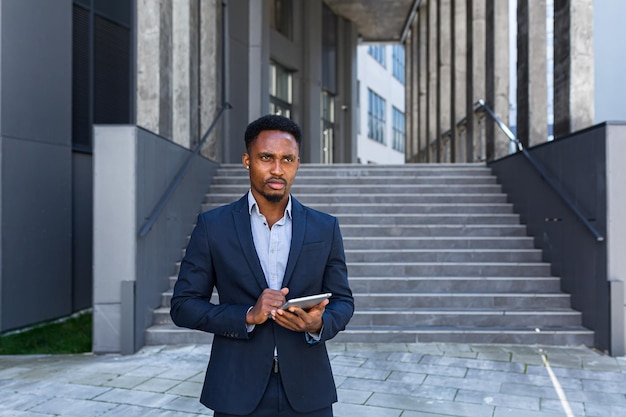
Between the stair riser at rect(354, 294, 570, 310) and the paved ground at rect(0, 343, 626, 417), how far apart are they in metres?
0.79

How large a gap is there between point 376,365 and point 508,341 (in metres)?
1.72

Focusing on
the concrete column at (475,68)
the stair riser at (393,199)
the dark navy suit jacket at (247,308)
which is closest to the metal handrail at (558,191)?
the stair riser at (393,199)

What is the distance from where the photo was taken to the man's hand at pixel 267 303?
1701mm

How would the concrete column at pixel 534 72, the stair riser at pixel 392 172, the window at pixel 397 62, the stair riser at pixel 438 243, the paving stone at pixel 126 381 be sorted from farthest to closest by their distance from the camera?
the window at pixel 397 62 → the stair riser at pixel 392 172 → the concrete column at pixel 534 72 → the stair riser at pixel 438 243 → the paving stone at pixel 126 381

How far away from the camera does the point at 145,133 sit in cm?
663

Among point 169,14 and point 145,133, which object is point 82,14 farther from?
point 145,133

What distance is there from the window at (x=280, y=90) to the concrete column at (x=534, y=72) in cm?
943

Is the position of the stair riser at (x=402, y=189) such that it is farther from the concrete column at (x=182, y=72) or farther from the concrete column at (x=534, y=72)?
the concrete column at (x=182, y=72)

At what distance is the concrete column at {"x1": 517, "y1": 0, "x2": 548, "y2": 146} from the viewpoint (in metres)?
9.53

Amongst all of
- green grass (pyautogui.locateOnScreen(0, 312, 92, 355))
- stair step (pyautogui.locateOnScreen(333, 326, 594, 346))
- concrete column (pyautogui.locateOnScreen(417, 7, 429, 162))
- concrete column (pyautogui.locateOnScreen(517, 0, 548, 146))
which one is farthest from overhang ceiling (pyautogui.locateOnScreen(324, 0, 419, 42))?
stair step (pyautogui.locateOnScreen(333, 326, 594, 346))

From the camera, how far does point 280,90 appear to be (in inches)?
744

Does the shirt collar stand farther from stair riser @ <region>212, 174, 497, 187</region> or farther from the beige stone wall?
Answer: stair riser @ <region>212, 174, 497, 187</region>

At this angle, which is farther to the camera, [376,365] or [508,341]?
[508,341]

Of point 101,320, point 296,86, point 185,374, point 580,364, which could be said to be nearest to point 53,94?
point 101,320
